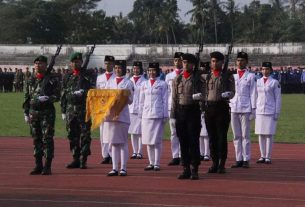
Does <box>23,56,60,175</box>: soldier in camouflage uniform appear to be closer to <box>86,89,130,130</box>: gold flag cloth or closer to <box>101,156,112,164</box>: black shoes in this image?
<box>86,89,130,130</box>: gold flag cloth

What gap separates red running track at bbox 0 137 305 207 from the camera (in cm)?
1116

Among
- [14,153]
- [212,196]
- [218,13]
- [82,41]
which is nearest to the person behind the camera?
[212,196]

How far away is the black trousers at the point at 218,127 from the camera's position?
14727 mm

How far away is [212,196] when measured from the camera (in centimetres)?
1166

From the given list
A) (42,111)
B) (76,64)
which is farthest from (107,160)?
(42,111)

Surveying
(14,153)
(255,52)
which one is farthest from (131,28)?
(14,153)

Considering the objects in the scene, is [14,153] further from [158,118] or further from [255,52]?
[255,52]

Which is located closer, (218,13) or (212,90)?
(212,90)

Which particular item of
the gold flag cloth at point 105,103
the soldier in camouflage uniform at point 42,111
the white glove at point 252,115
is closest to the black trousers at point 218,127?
the white glove at point 252,115

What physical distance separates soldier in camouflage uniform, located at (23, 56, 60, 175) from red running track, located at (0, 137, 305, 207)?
0.37 meters

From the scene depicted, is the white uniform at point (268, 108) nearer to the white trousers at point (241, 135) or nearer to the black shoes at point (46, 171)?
the white trousers at point (241, 135)

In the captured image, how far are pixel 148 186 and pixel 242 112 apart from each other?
372cm

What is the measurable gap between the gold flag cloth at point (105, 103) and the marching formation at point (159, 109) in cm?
2

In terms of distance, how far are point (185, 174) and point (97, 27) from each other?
286 ft
